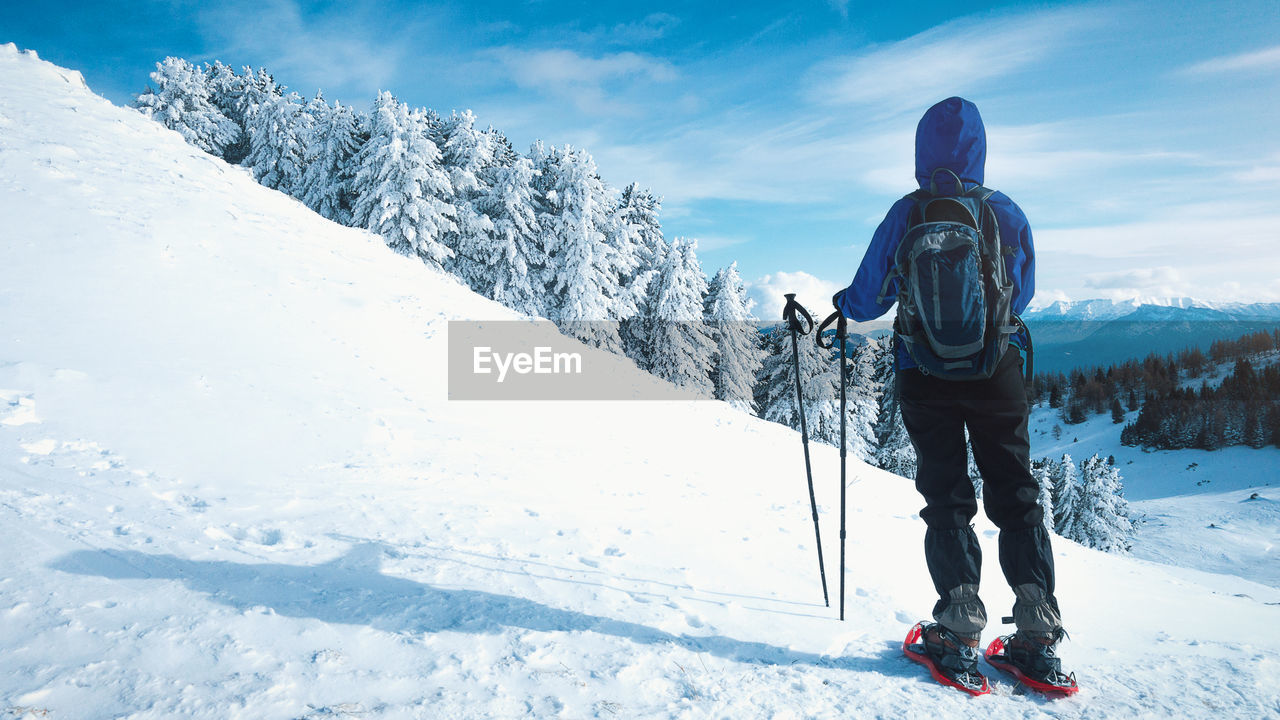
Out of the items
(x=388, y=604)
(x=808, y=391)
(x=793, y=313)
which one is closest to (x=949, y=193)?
(x=793, y=313)

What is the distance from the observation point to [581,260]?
24047mm

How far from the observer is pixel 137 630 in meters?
2.46

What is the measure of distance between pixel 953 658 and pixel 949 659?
18 millimetres

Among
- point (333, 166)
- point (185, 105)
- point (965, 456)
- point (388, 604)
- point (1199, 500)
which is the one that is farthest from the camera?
point (1199, 500)

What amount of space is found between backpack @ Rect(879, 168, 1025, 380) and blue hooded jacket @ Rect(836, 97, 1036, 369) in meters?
0.08

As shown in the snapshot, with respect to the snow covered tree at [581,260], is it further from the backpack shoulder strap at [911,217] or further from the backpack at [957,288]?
the backpack at [957,288]

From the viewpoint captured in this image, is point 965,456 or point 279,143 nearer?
point 965,456

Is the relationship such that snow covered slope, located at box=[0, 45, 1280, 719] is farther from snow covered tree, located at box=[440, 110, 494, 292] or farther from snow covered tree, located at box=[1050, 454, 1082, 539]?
snow covered tree, located at box=[1050, 454, 1082, 539]

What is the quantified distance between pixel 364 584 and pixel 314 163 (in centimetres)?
3028

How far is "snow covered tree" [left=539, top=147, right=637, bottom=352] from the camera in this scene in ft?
78.8

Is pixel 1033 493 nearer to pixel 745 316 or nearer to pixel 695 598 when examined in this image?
pixel 695 598

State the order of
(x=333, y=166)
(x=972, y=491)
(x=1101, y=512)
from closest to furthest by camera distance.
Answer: (x=972, y=491), (x=333, y=166), (x=1101, y=512)

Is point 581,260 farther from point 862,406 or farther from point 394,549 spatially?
point 394,549

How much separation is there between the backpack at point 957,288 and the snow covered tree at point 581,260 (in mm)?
21072
